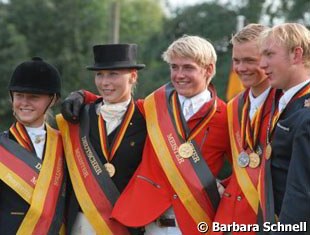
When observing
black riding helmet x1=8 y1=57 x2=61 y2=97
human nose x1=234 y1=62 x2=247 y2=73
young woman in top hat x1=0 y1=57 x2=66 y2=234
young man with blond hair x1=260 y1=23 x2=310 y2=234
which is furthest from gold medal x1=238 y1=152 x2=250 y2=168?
black riding helmet x1=8 y1=57 x2=61 y2=97

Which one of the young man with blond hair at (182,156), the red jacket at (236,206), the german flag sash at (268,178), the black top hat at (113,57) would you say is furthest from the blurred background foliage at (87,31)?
the german flag sash at (268,178)

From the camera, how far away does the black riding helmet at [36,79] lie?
16.8 feet

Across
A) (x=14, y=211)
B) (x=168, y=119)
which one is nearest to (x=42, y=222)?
(x=14, y=211)

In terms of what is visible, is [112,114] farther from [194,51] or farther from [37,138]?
[194,51]

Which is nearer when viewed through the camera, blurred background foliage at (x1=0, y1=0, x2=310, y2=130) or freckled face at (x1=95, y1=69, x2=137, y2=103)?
freckled face at (x1=95, y1=69, x2=137, y2=103)

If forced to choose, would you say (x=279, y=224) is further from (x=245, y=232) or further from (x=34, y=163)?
(x=34, y=163)

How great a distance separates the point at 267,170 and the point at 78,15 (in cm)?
2761

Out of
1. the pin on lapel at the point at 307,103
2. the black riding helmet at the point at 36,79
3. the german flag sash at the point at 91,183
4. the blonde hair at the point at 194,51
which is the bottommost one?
the german flag sash at the point at 91,183

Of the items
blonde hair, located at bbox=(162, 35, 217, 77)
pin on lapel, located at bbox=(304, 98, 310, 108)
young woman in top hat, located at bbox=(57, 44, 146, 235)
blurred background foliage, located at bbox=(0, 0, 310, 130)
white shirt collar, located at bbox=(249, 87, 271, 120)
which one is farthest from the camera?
blurred background foliage, located at bbox=(0, 0, 310, 130)

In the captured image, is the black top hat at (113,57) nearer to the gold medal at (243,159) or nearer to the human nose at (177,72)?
→ the human nose at (177,72)

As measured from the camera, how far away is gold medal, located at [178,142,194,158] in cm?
493

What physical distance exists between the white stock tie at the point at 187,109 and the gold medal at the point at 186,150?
0.21 meters

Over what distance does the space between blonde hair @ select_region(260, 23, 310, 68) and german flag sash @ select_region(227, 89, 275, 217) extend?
2.12 feet

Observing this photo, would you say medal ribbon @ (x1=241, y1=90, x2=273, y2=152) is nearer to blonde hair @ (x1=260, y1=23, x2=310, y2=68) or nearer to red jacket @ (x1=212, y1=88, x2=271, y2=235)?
red jacket @ (x1=212, y1=88, x2=271, y2=235)
